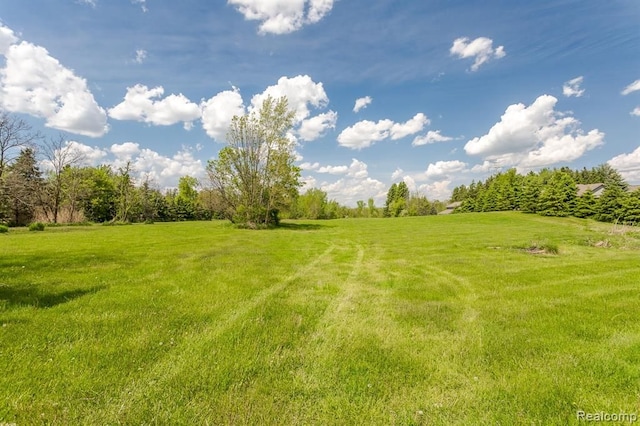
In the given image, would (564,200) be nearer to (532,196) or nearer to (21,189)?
(532,196)

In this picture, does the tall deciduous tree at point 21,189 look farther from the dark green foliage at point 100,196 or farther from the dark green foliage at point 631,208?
the dark green foliage at point 631,208

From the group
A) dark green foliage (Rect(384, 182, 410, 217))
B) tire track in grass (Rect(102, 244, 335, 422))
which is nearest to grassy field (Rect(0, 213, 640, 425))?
tire track in grass (Rect(102, 244, 335, 422))

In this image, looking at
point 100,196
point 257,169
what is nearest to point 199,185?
point 257,169

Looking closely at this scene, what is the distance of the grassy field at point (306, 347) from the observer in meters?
3.06

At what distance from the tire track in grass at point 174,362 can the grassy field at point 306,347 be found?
0.07 ft

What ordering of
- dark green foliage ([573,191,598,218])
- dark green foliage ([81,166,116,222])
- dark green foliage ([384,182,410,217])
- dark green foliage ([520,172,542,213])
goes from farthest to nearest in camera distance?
dark green foliage ([384,182,410,217])
dark green foliage ([520,172,542,213])
dark green foliage ([81,166,116,222])
dark green foliage ([573,191,598,218])

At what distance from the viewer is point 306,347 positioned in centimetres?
443

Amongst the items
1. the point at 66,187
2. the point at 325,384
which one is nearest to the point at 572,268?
the point at 325,384

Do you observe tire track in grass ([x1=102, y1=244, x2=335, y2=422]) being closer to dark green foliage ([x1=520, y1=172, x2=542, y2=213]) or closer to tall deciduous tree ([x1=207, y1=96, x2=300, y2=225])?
tall deciduous tree ([x1=207, y1=96, x2=300, y2=225])

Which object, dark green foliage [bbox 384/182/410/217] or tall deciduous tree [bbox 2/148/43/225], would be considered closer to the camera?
tall deciduous tree [bbox 2/148/43/225]

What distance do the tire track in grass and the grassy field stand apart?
0.02 meters

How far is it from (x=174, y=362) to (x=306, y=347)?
1.85m

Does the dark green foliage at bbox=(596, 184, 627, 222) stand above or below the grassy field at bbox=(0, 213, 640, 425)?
above

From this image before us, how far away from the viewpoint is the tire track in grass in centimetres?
303
